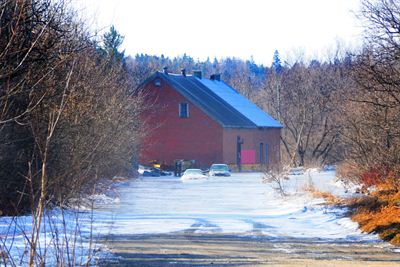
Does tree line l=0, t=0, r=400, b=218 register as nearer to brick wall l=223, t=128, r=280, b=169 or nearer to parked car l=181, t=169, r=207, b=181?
parked car l=181, t=169, r=207, b=181

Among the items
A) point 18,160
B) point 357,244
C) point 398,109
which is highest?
point 398,109

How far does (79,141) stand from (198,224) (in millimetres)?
4942

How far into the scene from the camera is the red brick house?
75.7 metres

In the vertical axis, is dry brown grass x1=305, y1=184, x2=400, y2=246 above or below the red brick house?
below

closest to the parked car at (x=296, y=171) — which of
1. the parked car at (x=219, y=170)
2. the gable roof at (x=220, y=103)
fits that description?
the parked car at (x=219, y=170)

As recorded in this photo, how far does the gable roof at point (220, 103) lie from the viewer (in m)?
77.1

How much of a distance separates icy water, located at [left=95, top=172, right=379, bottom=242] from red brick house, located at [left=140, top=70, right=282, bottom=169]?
30.1 meters

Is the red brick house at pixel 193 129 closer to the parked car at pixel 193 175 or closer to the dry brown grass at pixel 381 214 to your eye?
the parked car at pixel 193 175

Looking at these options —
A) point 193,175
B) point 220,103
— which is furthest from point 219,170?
point 220,103

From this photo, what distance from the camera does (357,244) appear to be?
2084 centimetres

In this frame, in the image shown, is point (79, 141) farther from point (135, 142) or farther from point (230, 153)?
point (230, 153)

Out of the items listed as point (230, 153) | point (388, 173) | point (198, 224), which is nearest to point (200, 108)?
point (230, 153)

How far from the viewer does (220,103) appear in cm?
8206

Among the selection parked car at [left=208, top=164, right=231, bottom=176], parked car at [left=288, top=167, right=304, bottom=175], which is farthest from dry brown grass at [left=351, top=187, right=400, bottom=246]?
parked car at [left=208, top=164, right=231, bottom=176]
